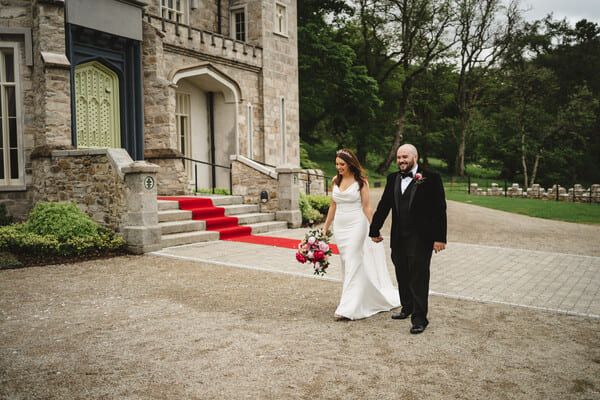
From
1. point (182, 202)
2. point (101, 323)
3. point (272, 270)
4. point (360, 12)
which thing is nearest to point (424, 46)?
point (360, 12)

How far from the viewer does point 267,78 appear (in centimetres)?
2109

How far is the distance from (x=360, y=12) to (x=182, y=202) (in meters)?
32.0

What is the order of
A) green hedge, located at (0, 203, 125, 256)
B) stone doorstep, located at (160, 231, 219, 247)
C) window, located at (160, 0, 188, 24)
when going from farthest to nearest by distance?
window, located at (160, 0, 188, 24) < stone doorstep, located at (160, 231, 219, 247) < green hedge, located at (0, 203, 125, 256)

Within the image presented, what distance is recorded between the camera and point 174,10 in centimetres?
1900

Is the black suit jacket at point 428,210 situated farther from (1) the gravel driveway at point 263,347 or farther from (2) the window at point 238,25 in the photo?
(2) the window at point 238,25

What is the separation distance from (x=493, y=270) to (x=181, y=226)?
6746 millimetres

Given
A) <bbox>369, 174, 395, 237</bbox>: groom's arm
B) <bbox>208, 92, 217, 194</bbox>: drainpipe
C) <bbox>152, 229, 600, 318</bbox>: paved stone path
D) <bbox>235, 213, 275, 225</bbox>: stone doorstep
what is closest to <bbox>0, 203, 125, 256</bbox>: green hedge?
<bbox>152, 229, 600, 318</bbox>: paved stone path

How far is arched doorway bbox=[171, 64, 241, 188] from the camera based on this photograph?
1916cm

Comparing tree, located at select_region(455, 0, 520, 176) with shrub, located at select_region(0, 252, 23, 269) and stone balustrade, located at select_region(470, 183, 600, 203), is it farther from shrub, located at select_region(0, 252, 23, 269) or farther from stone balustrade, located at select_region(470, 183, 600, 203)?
shrub, located at select_region(0, 252, 23, 269)

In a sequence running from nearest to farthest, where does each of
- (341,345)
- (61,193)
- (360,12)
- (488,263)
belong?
(341,345) < (488,263) < (61,193) < (360,12)

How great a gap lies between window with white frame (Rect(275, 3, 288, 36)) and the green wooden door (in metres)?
8.48

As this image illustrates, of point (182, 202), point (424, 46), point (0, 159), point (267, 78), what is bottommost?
point (182, 202)

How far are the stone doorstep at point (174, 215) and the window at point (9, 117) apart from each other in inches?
145

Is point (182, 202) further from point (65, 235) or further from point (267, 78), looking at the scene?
point (267, 78)
